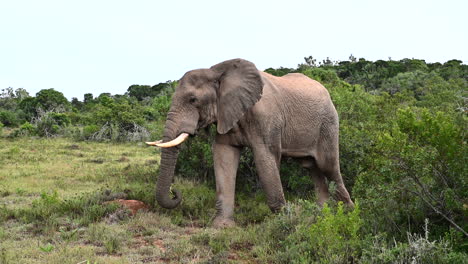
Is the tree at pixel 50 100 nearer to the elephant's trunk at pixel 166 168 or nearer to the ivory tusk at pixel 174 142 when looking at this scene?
the elephant's trunk at pixel 166 168

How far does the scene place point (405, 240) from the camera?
15.5ft

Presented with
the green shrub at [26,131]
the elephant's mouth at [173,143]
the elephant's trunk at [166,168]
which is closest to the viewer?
the elephant's mouth at [173,143]

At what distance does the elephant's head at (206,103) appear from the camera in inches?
249

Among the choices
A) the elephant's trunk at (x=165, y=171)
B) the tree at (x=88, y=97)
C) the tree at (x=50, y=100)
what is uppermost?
the elephant's trunk at (x=165, y=171)

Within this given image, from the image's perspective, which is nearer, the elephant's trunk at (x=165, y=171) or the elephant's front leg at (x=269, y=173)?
the elephant's trunk at (x=165, y=171)

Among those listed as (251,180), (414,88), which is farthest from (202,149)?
(414,88)

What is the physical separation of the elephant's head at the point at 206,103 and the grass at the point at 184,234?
0.61 metres

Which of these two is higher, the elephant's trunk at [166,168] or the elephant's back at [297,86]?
the elephant's back at [297,86]

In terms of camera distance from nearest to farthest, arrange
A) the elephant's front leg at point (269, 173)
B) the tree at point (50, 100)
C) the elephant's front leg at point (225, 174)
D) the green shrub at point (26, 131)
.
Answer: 1. the elephant's front leg at point (269, 173)
2. the elephant's front leg at point (225, 174)
3. the green shrub at point (26, 131)
4. the tree at point (50, 100)

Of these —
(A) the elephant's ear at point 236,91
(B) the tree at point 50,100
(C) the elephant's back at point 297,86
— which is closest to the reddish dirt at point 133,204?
(A) the elephant's ear at point 236,91

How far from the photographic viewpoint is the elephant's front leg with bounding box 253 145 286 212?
21.6 ft

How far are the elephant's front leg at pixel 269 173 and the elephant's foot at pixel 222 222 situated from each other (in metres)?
0.59

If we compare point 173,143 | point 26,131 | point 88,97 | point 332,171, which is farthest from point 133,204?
point 88,97

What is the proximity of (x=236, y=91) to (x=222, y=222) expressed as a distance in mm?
1738
